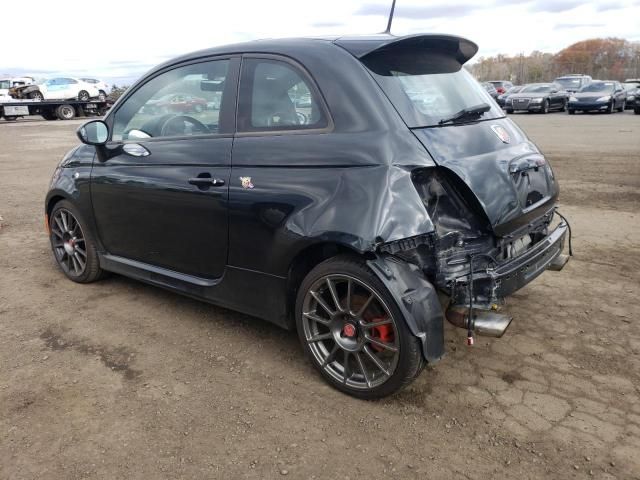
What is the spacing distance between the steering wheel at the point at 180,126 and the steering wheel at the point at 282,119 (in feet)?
1.76

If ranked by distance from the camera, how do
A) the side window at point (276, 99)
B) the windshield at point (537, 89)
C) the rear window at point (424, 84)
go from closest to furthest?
1. the rear window at point (424, 84)
2. the side window at point (276, 99)
3. the windshield at point (537, 89)

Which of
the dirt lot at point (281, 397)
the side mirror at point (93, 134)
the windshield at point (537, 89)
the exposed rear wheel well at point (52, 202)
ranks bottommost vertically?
the dirt lot at point (281, 397)

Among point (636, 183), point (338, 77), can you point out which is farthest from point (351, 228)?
point (636, 183)

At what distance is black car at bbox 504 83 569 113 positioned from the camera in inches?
1029

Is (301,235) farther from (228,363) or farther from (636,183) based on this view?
(636,183)

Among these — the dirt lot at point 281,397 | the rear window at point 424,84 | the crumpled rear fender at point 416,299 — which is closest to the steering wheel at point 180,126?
the rear window at point 424,84

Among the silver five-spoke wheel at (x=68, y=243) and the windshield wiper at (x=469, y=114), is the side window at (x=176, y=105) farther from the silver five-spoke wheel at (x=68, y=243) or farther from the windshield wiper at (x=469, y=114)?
the windshield wiper at (x=469, y=114)

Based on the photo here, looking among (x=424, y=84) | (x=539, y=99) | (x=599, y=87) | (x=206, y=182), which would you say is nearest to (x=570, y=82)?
(x=599, y=87)

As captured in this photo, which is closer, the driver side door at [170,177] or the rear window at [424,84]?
the rear window at [424,84]

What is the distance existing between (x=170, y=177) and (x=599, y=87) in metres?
26.7

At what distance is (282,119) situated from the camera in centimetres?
307

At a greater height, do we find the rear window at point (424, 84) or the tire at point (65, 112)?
the rear window at point (424, 84)

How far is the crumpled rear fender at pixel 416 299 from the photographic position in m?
2.61

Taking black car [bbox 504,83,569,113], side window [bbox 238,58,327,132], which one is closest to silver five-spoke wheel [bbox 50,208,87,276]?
side window [bbox 238,58,327,132]
